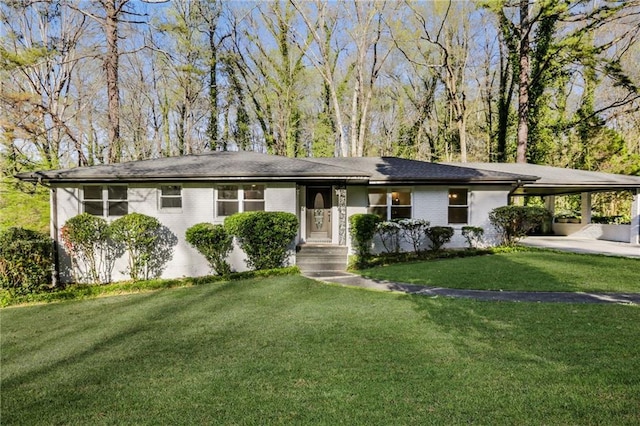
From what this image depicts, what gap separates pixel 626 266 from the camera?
319 inches

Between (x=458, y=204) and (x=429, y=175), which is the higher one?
(x=429, y=175)

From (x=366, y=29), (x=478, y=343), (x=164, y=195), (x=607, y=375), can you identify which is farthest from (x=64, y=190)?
(x=366, y=29)

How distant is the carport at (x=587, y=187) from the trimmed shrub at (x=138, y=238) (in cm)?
1250

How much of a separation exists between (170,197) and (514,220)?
11.5m

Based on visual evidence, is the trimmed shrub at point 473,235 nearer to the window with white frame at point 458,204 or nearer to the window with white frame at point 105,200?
the window with white frame at point 458,204

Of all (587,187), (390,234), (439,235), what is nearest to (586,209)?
(587,187)

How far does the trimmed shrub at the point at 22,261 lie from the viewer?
7.95 meters

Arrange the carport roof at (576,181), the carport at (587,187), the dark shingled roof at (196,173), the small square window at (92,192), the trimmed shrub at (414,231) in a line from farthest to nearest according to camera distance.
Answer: the carport at (587,187), the carport roof at (576,181), the trimmed shrub at (414,231), the small square window at (92,192), the dark shingled roof at (196,173)

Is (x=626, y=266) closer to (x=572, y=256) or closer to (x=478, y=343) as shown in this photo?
(x=572, y=256)

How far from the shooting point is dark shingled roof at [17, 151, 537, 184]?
377 inches

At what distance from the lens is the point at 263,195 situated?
33.7 feet


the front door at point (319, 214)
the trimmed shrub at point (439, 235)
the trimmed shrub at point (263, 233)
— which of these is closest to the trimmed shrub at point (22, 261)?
the trimmed shrub at point (263, 233)

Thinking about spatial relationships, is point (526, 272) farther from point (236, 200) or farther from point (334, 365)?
point (236, 200)

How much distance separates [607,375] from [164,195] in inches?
417
